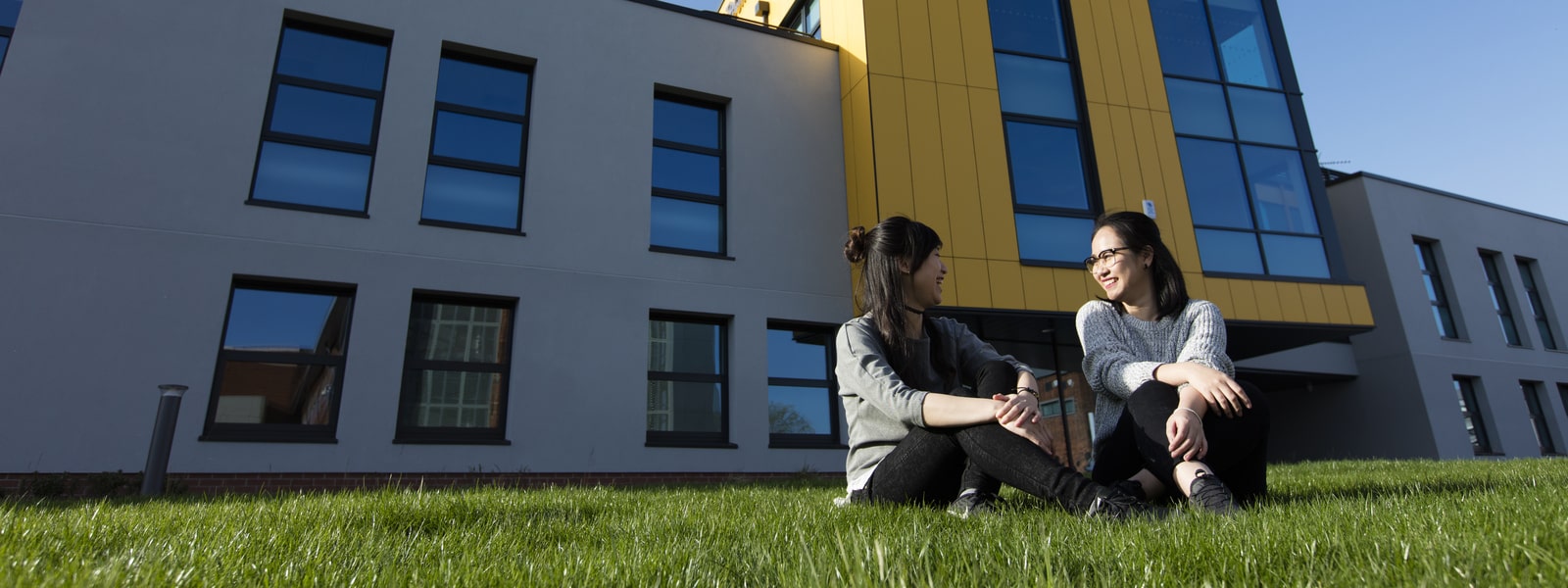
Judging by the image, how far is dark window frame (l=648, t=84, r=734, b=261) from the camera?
9867 mm

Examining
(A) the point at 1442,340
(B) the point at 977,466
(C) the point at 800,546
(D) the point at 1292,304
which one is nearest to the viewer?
(C) the point at 800,546

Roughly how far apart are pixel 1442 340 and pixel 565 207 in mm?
17727

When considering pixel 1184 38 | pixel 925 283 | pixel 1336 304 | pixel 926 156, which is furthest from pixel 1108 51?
pixel 925 283

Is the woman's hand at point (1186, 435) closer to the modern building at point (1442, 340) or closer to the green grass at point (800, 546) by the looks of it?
the green grass at point (800, 546)

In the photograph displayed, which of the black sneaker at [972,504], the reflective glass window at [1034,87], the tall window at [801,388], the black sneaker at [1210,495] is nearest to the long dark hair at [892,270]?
the black sneaker at [972,504]

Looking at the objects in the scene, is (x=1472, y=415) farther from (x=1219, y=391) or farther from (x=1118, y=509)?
(x=1118, y=509)

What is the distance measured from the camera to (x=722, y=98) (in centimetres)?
1064

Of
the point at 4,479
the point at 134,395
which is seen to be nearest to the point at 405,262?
the point at 134,395

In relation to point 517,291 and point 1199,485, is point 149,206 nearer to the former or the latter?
point 517,291

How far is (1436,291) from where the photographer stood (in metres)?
17.2

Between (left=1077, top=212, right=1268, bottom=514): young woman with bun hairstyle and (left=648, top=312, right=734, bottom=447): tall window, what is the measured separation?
6377 mm

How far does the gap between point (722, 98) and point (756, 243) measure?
2.09m

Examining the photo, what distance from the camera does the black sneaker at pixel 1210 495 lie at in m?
2.35

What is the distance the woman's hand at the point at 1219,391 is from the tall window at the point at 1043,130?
7.69 metres
